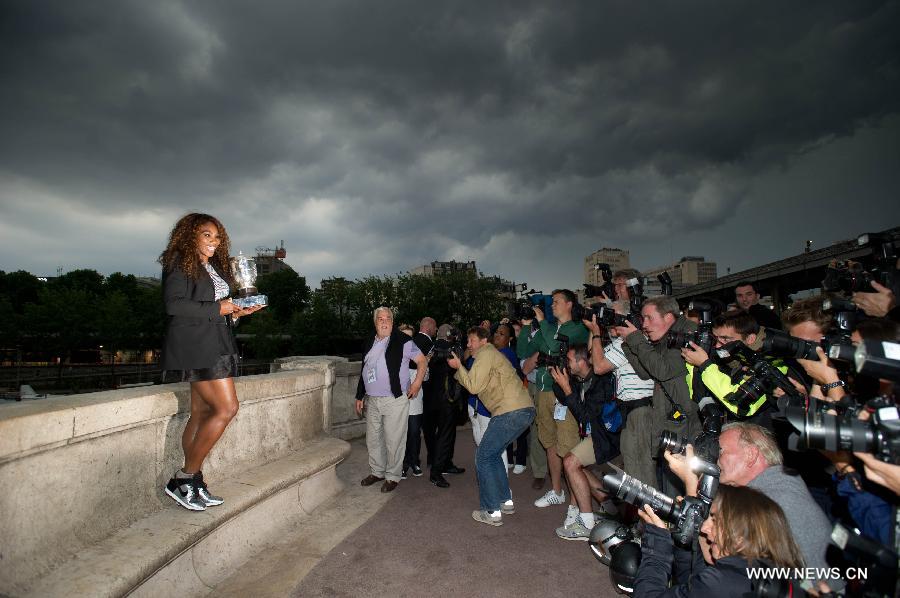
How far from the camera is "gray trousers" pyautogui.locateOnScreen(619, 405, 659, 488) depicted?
4.15 metres

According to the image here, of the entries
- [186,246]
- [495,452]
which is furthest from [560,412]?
[186,246]

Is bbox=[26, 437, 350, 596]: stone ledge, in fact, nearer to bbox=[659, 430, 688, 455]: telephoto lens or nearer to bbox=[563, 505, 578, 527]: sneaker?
bbox=[563, 505, 578, 527]: sneaker

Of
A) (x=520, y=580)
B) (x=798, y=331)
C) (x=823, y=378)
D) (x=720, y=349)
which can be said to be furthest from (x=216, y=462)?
(x=798, y=331)

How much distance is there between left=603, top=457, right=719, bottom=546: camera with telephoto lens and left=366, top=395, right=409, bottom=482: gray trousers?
3744mm

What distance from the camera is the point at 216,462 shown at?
12.8 feet

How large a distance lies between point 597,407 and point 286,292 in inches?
2863

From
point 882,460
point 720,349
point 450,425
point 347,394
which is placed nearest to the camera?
point 882,460

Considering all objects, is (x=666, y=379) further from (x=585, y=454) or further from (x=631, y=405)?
(x=585, y=454)

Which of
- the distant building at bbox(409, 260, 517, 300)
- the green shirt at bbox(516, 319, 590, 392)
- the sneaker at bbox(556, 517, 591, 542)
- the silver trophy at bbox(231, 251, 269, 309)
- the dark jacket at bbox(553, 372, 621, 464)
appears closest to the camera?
the silver trophy at bbox(231, 251, 269, 309)

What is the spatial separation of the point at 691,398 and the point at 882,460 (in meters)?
2.29

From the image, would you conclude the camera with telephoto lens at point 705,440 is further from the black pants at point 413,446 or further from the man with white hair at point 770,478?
the black pants at point 413,446

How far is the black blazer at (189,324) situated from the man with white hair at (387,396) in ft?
8.88

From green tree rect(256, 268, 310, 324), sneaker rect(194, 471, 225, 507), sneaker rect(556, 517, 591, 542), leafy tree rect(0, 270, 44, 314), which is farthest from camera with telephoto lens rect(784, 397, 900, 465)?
leafy tree rect(0, 270, 44, 314)

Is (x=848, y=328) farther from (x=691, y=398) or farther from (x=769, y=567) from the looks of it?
(x=769, y=567)
